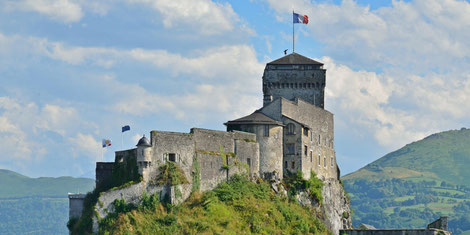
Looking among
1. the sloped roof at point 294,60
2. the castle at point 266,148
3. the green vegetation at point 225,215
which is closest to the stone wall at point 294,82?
the castle at point 266,148

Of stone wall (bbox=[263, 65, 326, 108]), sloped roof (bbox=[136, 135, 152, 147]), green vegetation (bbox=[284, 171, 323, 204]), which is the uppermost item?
stone wall (bbox=[263, 65, 326, 108])

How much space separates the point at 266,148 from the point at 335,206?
647 inches

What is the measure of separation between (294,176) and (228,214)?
1433 centimetres

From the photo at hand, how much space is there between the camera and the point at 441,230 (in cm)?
8912

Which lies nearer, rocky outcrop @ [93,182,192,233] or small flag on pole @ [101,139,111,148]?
rocky outcrop @ [93,182,192,233]

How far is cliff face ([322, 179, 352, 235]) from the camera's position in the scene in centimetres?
9579

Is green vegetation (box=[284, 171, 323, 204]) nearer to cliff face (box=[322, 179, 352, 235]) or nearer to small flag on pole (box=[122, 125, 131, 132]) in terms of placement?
cliff face (box=[322, 179, 352, 235])

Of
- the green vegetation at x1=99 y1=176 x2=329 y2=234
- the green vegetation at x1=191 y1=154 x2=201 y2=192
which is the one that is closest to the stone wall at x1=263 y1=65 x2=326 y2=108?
the green vegetation at x1=99 y1=176 x2=329 y2=234

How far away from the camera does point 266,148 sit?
290 feet

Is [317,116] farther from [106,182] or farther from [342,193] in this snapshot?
[106,182]

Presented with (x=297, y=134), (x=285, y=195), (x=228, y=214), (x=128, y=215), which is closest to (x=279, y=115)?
(x=297, y=134)

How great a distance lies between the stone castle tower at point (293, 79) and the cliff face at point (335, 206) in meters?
11.4

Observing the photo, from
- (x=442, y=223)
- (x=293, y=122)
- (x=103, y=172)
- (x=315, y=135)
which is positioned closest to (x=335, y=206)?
(x=315, y=135)

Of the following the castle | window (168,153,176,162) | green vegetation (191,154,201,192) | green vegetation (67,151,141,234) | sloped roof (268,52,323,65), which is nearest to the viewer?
green vegetation (67,151,141,234)
